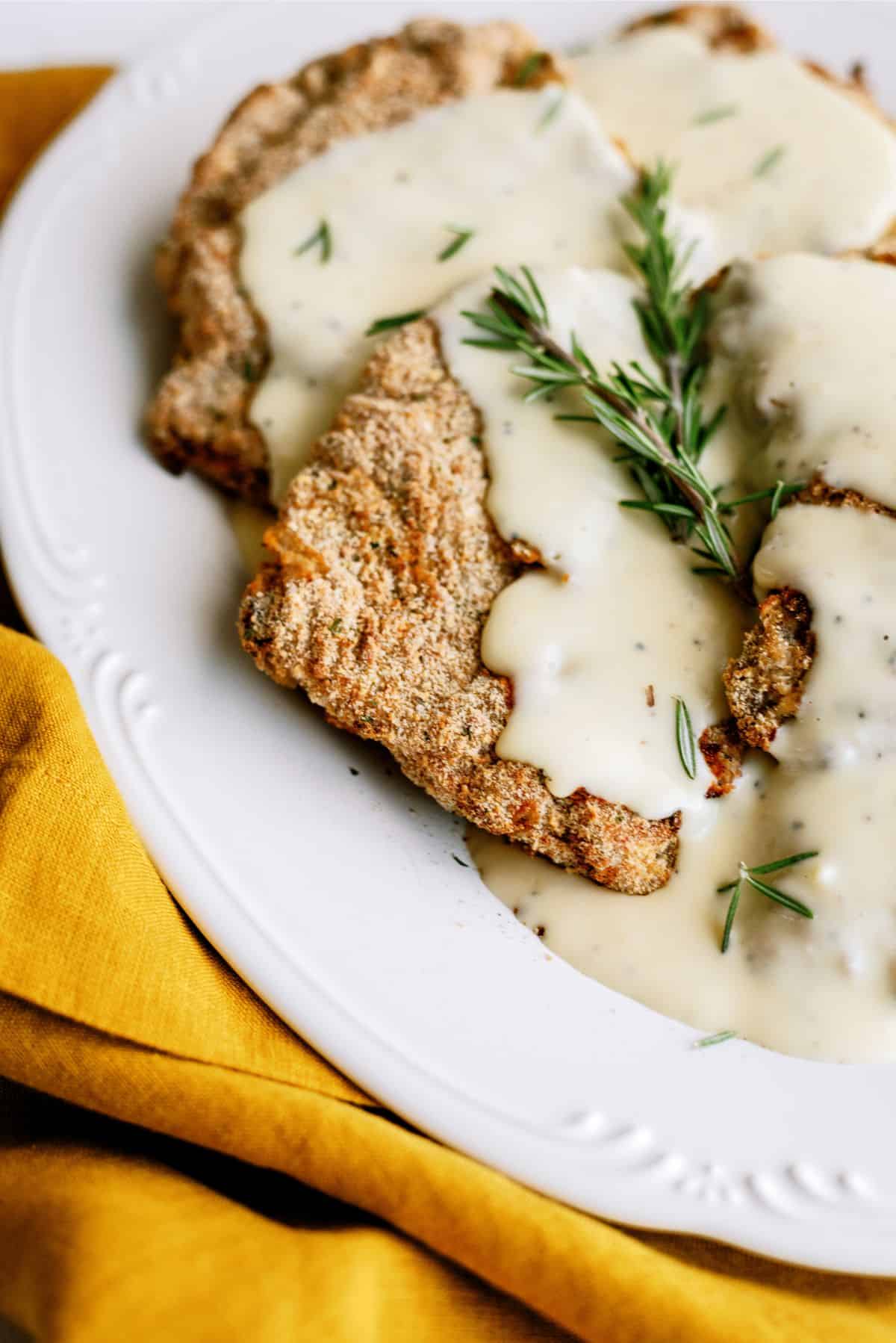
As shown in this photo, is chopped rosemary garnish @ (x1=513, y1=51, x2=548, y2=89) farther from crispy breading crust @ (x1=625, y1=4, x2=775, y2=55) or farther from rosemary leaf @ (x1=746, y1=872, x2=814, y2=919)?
rosemary leaf @ (x1=746, y1=872, x2=814, y2=919)

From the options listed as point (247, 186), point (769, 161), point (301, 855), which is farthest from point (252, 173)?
point (301, 855)

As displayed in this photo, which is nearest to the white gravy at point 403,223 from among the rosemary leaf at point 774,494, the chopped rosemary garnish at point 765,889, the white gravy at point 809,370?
the white gravy at point 809,370

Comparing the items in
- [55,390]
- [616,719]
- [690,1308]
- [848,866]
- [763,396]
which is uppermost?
[55,390]

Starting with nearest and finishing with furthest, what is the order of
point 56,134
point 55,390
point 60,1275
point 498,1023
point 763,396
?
point 60,1275, point 498,1023, point 763,396, point 55,390, point 56,134

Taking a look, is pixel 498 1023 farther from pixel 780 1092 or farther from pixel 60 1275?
pixel 60 1275

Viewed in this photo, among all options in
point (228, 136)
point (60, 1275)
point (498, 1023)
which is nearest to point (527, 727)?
point (498, 1023)

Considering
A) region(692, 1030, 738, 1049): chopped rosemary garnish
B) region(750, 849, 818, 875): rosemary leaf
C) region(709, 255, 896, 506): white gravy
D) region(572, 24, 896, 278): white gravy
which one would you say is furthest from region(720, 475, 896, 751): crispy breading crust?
region(572, 24, 896, 278): white gravy
